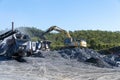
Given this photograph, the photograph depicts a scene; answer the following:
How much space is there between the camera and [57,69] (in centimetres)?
2455

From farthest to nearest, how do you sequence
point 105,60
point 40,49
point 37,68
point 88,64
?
point 40,49 < point 105,60 < point 88,64 < point 37,68

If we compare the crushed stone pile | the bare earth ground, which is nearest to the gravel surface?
the bare earth ground

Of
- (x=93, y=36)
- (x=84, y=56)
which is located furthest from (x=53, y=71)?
(x=93, y=36)

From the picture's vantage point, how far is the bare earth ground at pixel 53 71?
20.5 metres

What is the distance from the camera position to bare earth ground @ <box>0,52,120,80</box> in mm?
20469

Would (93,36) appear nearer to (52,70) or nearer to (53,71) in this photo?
(52,70)

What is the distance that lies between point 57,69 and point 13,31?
7843mm

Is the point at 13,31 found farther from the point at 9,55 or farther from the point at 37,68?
the point at 37,68

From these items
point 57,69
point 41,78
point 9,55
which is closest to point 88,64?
point 57,69

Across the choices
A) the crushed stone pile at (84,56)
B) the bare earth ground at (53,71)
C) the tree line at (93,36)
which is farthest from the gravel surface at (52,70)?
the tree line at (93,36)

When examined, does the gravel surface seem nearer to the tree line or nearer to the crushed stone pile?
the crushed stone pile

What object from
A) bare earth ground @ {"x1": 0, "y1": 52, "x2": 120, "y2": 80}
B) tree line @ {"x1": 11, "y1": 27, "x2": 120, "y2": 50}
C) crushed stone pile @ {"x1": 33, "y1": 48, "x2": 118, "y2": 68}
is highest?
tree line @ {"x1": 11, "y1": 27, "x2": 120, "y2": 50}

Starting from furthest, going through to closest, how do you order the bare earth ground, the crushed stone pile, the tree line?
the tree line < the crushed stone pile < the bare earth ground

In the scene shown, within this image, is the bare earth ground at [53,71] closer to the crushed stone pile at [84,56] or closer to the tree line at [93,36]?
the crushed stone pile at [84,56]
